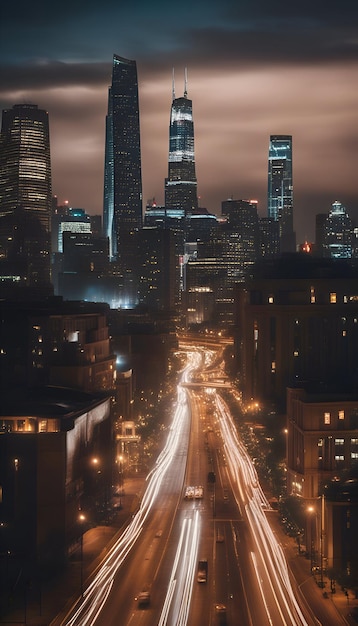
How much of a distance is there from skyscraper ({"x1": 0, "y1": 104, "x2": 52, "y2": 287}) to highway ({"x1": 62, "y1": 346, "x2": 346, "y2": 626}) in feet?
329

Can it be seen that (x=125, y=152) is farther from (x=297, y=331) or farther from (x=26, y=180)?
(x=297, y=331)

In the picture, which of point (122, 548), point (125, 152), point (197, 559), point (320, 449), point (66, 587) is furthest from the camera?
point (125, 152)

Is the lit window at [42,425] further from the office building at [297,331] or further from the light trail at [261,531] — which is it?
the office building at [297,331]

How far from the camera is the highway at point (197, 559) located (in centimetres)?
2606

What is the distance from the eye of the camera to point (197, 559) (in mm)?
31766

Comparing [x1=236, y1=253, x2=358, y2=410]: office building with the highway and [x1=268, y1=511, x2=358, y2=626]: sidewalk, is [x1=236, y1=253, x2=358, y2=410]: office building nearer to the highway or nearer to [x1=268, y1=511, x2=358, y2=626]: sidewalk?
the highway

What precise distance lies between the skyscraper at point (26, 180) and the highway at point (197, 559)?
100m

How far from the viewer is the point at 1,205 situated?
15762cm

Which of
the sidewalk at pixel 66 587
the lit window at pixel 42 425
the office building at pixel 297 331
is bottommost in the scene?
the sidewalk at pixel 66 587

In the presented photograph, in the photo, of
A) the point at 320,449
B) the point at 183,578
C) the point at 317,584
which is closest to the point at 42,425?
the point at 183,578

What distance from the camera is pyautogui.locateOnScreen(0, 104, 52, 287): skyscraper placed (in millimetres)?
148625

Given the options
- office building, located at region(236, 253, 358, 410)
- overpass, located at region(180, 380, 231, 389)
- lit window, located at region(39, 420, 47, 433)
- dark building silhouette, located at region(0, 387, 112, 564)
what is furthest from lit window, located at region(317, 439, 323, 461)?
overpass, located at region(180, 380, 231, 389)

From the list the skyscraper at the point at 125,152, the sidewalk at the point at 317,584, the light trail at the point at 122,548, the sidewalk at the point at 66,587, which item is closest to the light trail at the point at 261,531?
the sidewalk at the point at 317,584

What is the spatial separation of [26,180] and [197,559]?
128735 mm
